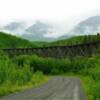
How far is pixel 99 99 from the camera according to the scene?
30672 mm

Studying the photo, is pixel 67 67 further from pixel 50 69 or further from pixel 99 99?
pixel 99 99

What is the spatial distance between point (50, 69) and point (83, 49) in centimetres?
3468

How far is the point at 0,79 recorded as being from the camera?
53344mm

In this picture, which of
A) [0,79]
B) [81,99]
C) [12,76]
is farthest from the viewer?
[12,76]

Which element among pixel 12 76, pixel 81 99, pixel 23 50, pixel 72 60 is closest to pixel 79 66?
pixel 72 60

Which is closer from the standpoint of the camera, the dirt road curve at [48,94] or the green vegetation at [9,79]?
the dirt road curve at [48,94]

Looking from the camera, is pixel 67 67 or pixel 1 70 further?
pixel 67 67

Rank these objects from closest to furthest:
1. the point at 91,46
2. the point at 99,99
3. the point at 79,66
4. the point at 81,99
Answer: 1. the point at 99,99
2. the point at 81,99
3. the point at 91,46
4. the point at 79,66

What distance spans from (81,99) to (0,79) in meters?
18.0

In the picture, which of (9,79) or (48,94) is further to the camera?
(9,79)

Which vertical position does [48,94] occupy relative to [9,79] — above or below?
below

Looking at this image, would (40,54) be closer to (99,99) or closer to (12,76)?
(12,76)

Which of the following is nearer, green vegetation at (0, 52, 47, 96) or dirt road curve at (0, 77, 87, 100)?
dirt road curve at (0, 77, 87, 100)

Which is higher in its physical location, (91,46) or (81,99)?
(91,46)
